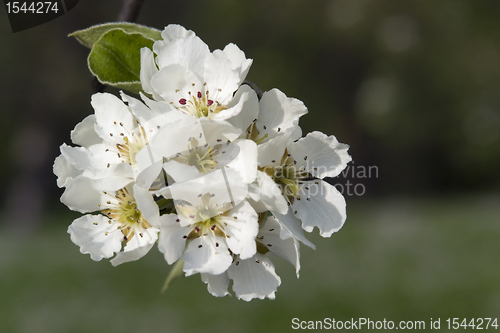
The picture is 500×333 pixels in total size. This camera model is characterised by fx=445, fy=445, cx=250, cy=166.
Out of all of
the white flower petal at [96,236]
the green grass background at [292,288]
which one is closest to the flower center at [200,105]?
the white flower petal at [96,236]

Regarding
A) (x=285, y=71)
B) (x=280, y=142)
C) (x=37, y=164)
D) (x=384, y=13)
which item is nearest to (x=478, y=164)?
(x=384, y=13)

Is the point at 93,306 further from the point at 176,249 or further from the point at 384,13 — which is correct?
the point at 384,13

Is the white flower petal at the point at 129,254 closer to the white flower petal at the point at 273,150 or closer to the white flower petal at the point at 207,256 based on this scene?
the white flower petal at the point at 207,256

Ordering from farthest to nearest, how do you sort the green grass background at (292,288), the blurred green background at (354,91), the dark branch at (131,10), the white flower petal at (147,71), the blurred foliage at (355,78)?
1. the blurred foliage at (355,78)
2. the blurred green background at (354,91)
3. the green grass background at (292,288)
4. the dark branch at (131,10)
5. the white flower petal at (147,71)

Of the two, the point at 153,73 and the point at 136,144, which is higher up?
the point at 153,73

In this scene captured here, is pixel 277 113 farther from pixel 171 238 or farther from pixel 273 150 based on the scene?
pixel 171 238

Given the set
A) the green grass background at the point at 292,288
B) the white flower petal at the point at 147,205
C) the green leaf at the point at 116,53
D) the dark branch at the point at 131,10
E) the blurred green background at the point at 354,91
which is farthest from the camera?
the blurred green background at the point at 354,91

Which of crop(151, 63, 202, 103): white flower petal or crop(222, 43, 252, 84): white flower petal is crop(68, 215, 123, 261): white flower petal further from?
crop(222, 43, 252, 84): white flower petal
